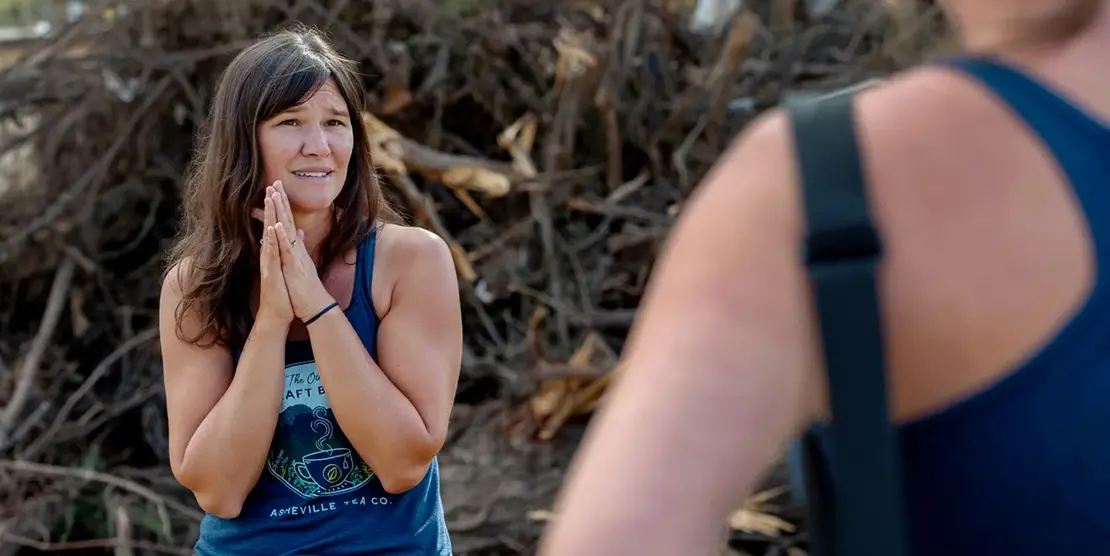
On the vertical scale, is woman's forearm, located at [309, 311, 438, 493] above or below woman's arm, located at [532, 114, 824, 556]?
below

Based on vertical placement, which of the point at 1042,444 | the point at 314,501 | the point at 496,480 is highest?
the point at 1042,444

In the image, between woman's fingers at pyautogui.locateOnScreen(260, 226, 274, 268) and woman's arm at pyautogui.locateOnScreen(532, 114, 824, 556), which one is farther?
woman's fingers at pyautogui.locateOnScreen(260, 226, 274, 268)

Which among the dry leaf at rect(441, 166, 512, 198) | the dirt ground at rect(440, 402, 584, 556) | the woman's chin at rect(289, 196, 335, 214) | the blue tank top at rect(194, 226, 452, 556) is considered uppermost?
the woman's chin at rect(289, 196, 335, 214)

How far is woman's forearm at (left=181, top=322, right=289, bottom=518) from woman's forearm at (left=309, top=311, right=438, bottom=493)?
3.4 inches

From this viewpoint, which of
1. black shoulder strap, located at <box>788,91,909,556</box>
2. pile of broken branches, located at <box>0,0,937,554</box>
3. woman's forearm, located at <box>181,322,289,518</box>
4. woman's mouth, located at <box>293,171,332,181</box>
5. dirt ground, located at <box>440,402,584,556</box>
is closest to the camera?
black shoulder strap, located at <box>788,91,909,556</box>

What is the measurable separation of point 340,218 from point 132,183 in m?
2.79

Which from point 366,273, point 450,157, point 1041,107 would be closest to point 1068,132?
point 1041,107

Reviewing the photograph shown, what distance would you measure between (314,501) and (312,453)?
88 millimetres

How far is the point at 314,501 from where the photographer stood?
5.82 feet

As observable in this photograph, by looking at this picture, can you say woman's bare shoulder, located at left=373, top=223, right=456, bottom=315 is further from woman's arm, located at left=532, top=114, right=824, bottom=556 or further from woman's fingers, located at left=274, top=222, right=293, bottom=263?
woman's arm, located at left=532, top=114, right=824, bottom=556

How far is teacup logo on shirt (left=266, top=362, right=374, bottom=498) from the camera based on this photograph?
178 centimetres

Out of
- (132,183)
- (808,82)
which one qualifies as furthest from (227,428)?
(808,82)

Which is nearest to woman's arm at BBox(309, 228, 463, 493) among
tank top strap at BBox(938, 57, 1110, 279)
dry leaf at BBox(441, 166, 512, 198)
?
tank top strap at BBox(938, 57, 1110, 279)

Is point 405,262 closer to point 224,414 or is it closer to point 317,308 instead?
point 317,308
